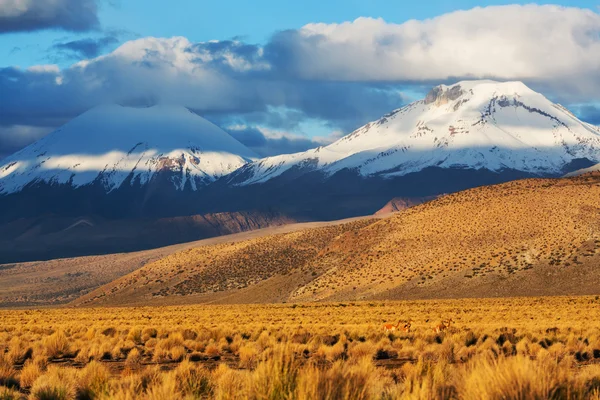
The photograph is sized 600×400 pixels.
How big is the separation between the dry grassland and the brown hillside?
37.2 metres

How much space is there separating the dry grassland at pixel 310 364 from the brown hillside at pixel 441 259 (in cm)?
3715

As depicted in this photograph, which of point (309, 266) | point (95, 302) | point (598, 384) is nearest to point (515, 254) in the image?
point (309, 266)

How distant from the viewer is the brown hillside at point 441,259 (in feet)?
Result: 254

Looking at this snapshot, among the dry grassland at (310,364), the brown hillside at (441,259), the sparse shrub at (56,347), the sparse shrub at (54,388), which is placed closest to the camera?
the dry grassland at (310,364)

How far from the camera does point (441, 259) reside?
282 ft

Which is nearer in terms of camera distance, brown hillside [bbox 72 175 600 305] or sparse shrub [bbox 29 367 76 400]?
sparse shrub [bbox 29 367 76 400]

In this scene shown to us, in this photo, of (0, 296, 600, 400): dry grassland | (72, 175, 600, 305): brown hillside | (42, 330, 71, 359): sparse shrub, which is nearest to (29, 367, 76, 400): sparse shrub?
(0, 296, 600, 400): dry grassland

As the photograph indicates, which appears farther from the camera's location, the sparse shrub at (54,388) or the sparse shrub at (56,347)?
the sparse shrub at (56,347)

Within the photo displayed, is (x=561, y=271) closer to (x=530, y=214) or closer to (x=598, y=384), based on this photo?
(x=530, y=214)

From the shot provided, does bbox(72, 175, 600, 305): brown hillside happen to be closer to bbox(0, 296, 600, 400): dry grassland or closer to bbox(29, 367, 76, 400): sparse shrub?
bbox(0, 296, 600, 400): dry grassland

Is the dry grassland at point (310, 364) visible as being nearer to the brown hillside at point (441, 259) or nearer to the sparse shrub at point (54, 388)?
the sparse shrub at point (54, 388)

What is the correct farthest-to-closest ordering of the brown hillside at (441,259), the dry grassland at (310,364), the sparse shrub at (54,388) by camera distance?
the brown hillside at (441,259), the sparse shrub at (54,388), the dry grassland at (310,364)

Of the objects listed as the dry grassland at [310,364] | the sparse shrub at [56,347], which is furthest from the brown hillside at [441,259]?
the sparse shrub at [56,347]

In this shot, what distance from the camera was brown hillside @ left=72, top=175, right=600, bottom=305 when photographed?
7744cm
